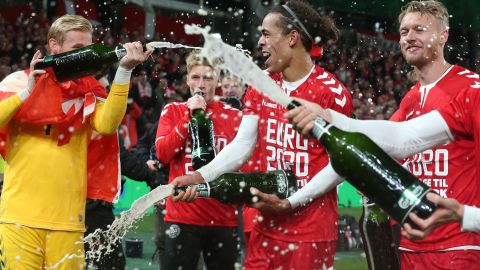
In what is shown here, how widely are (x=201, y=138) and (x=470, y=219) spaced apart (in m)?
2.61

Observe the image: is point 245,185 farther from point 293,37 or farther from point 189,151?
point 189,151

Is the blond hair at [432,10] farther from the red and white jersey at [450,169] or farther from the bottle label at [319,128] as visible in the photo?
the bottle label at [319,128]

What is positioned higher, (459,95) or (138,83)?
(138,83)

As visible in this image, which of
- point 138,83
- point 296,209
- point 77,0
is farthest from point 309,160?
point 77,0

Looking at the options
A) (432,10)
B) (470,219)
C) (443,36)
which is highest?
(432,10)

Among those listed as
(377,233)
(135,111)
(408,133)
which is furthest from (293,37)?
(135,111)

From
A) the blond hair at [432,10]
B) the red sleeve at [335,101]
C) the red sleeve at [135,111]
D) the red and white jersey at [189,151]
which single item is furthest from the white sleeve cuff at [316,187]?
the red sleeve at [135,111]

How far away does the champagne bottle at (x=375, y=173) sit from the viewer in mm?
3021

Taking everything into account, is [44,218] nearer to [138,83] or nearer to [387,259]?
[387,259]

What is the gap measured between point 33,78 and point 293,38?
1551mm

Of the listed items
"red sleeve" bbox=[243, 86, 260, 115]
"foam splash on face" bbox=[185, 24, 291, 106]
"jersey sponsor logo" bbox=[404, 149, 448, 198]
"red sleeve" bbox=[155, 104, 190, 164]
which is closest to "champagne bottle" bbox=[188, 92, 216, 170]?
"red sleeve" bbox=[155, 104, 190, 164]

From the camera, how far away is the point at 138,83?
15.6 metres

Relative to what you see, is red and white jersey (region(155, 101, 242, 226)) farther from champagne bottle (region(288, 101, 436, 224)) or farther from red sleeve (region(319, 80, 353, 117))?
champagne bottle (region(288, 101, 436, 224))

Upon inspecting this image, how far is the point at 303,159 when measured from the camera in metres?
4.25
